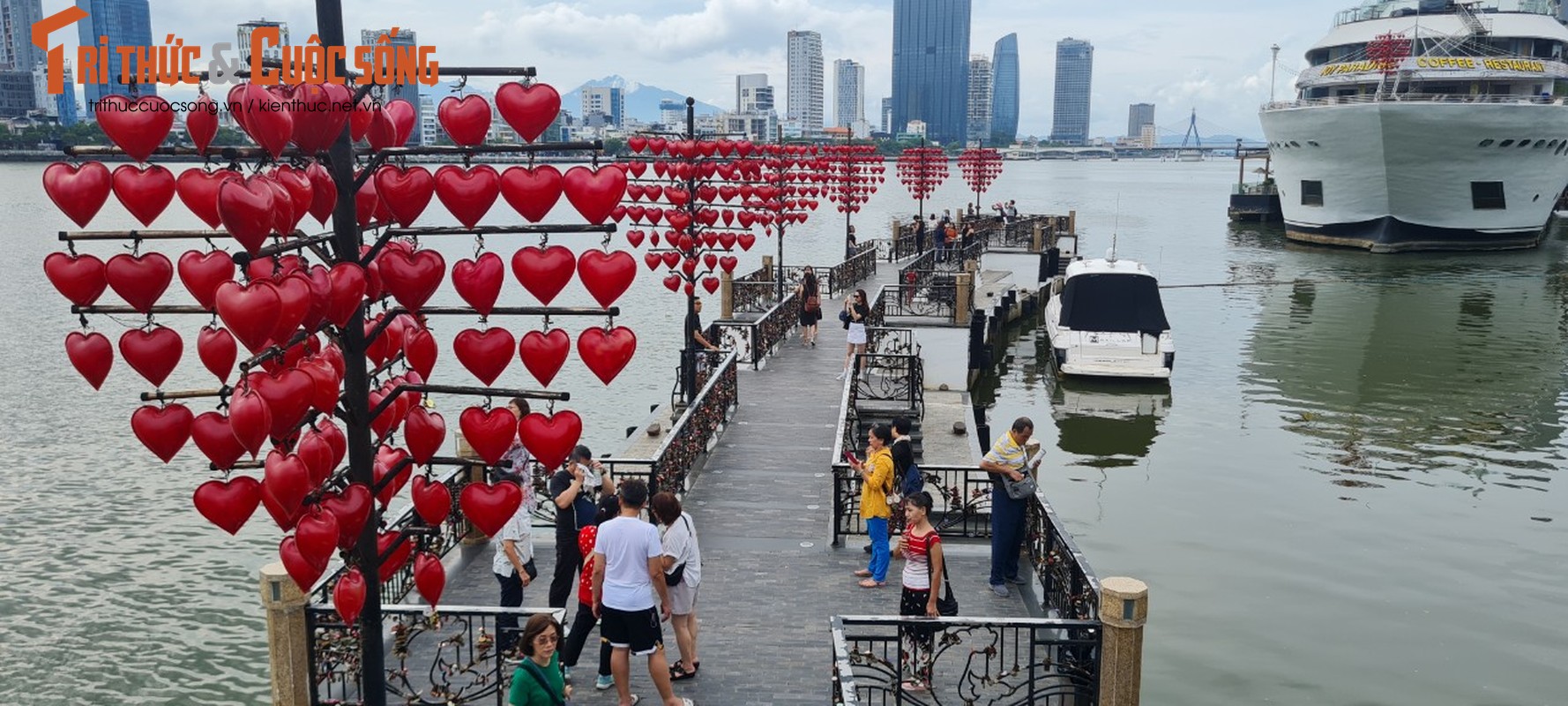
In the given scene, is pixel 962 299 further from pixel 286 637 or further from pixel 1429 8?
pixel 1429 8

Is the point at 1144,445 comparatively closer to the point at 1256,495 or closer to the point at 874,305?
the point at 1256,495

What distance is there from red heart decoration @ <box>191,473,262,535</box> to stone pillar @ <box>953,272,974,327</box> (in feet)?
68.4

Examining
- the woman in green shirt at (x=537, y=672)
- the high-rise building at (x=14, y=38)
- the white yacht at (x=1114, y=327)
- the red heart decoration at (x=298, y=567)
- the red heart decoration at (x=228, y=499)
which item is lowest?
the white yacht at (x=1114, y=327)

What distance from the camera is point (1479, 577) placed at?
16.4m

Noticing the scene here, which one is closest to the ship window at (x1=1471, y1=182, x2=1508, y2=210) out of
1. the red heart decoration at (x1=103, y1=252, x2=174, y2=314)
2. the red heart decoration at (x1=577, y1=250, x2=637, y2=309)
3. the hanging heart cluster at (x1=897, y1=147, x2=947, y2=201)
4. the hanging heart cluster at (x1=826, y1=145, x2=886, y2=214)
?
the hanging heart cluster at (x1=897, y1=147, x2=947, y2=201)

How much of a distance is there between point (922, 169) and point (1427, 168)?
3249 centimetres

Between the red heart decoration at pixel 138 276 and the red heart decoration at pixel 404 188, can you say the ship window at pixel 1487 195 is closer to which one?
the red heart decoration at pixel 404 188

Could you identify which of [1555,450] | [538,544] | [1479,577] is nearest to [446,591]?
[538,544]

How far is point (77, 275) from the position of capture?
5.44 m

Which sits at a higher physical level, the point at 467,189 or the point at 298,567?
the point at 467,189

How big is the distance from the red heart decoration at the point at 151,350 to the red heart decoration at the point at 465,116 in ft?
5.50

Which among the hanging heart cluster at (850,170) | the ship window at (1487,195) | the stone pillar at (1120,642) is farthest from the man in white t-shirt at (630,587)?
the ship window at (1487,195)

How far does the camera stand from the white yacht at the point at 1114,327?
28.7 meters

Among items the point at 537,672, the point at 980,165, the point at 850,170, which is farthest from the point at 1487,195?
the point at 537,672
